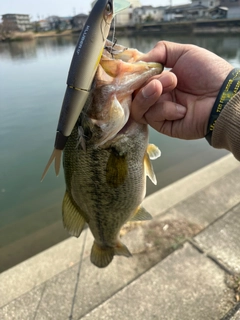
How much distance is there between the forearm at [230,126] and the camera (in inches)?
57.7

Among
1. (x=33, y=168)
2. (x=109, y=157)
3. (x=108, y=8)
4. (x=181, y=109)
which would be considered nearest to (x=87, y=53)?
(x=108, y=8)

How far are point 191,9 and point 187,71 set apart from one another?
6122 centimetres

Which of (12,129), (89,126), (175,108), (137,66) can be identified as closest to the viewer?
(137,66)

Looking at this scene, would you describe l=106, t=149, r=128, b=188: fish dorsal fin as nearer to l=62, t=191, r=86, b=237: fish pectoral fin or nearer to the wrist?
l=62, t=191, r=86, b=237: fish pectoral fin

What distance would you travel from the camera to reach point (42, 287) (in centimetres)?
269

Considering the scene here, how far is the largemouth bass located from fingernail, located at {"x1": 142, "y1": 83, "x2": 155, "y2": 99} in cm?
5

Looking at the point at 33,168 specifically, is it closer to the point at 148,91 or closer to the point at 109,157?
the point at 109,157

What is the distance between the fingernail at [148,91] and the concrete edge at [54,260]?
7.53 feet

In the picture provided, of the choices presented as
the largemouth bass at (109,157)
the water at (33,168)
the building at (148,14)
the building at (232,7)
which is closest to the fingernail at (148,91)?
the largemouth bass at (109,157)

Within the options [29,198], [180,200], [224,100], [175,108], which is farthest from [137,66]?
[29,198]

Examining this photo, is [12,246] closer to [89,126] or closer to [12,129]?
[89,126]

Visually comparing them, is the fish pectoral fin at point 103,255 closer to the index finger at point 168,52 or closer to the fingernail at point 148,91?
the fingernail at point 148,91

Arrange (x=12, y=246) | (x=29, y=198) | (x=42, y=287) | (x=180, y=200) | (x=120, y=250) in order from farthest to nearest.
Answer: (x=29, y=198)
(x=12, y=246)
(x=180, y=200)
(x=42, y=287)
(x=120, y=250)

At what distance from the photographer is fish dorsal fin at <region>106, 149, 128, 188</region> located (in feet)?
5.11
